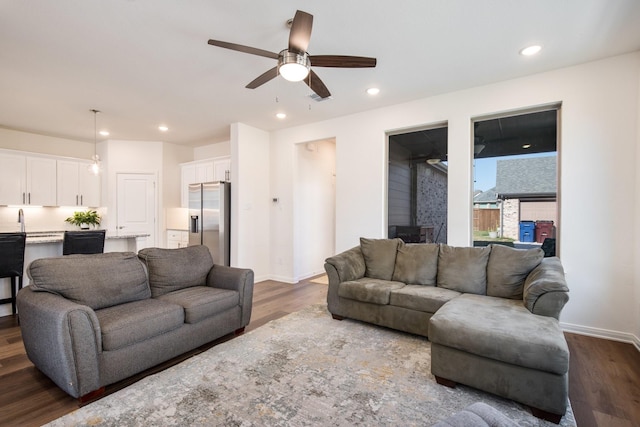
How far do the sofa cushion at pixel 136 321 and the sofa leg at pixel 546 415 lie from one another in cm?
258

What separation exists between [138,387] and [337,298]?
79.3 inches

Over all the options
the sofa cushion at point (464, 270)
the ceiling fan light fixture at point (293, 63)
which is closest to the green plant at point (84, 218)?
the ceiling fan light fixture at point (293, 63)

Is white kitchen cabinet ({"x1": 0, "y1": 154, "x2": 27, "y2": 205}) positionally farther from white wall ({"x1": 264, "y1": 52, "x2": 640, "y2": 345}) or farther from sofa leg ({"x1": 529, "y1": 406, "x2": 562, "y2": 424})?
sofa leg ({"x1": 529, "y1": 406, "x2": 562, "y2": 424})

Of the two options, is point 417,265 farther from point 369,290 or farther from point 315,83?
point 315,83

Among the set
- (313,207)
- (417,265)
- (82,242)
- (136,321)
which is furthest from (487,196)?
(82,242)

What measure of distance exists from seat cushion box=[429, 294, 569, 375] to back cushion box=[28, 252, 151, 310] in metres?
2.50

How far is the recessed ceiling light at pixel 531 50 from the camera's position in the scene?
2.84 m

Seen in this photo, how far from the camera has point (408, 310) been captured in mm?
3006

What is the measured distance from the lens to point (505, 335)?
6.44 feet

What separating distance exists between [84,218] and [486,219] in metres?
7.45

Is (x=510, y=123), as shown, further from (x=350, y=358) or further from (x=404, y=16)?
(x=350, y=358)

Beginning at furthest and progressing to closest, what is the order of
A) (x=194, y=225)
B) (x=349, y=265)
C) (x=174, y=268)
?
(x=194, y=225)
(x=349, y=265)
(x=174, y=268)

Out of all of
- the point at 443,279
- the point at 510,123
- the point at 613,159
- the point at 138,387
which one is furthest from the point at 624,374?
the point at 138,387

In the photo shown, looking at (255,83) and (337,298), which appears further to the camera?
(337,298)
